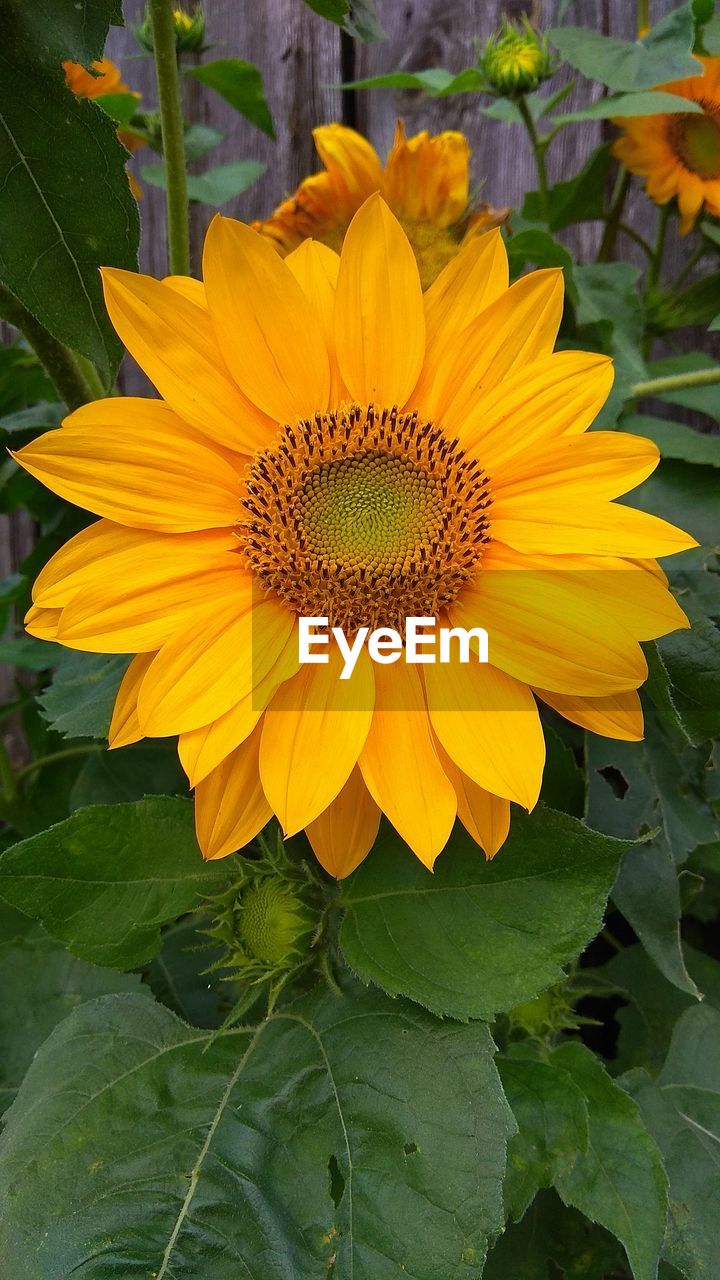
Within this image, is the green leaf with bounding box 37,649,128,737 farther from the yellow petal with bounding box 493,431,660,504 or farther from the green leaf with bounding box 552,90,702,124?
the green leaf with bounding box 552,90,702,124

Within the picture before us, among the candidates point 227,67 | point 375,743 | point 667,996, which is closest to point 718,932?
point 667,996

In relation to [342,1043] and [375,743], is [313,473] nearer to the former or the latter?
[375,743]

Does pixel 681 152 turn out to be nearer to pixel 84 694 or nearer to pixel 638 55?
pixel 638 55

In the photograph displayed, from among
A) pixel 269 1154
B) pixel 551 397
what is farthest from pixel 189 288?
pixel 269 1154

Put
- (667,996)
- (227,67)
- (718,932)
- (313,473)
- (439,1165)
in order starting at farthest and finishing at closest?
(718,932) → (227,67) → (667,996) → (313,473) → (439,1165)

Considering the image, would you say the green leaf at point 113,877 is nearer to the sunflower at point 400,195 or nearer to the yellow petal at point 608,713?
the yellow petal at point 608,713
